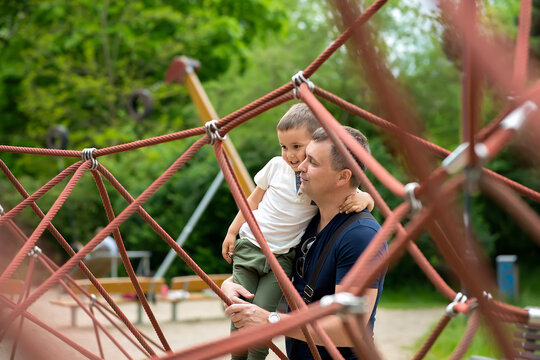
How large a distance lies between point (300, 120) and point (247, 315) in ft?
2.14

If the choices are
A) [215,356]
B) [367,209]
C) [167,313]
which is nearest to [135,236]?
[167,313]

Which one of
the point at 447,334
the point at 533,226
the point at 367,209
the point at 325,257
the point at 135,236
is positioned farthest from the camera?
the point at 135,236

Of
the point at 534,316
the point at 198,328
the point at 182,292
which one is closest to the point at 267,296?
the point at 534,316

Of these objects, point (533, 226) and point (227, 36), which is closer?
point (533, 226)

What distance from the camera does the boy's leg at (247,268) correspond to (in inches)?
80.4

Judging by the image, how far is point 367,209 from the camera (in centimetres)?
187

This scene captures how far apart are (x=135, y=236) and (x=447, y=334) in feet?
19.7

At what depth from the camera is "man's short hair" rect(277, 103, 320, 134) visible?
1.99 meters

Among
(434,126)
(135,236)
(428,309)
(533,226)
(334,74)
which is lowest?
(533,226)

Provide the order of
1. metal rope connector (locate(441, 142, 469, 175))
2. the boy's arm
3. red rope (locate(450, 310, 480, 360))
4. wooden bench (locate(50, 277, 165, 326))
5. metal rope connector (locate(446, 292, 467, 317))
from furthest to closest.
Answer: wooden bench (locate(50, 277, 165, 326)), the boy's arm, metal rope connector (locate(446, 292, 467, 317)), red rope (locate(450, 310, 480, 360)), metal rope connector (locate(441, 142, 469, 175))

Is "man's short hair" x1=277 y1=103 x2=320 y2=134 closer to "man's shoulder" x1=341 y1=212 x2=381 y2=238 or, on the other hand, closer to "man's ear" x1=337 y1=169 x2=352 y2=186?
"man's ear" x1=337 y1=169 x2=352 y2=186

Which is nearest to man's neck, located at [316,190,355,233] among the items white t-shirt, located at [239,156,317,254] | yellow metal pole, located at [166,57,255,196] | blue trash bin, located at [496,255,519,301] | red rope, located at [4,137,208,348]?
white t-shirt, located at [239,156,317,254]

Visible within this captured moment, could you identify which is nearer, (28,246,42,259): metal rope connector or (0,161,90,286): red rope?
(0,161,90,286): red rope

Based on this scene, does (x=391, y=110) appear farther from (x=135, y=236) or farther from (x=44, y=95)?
(x=44, y=95)
